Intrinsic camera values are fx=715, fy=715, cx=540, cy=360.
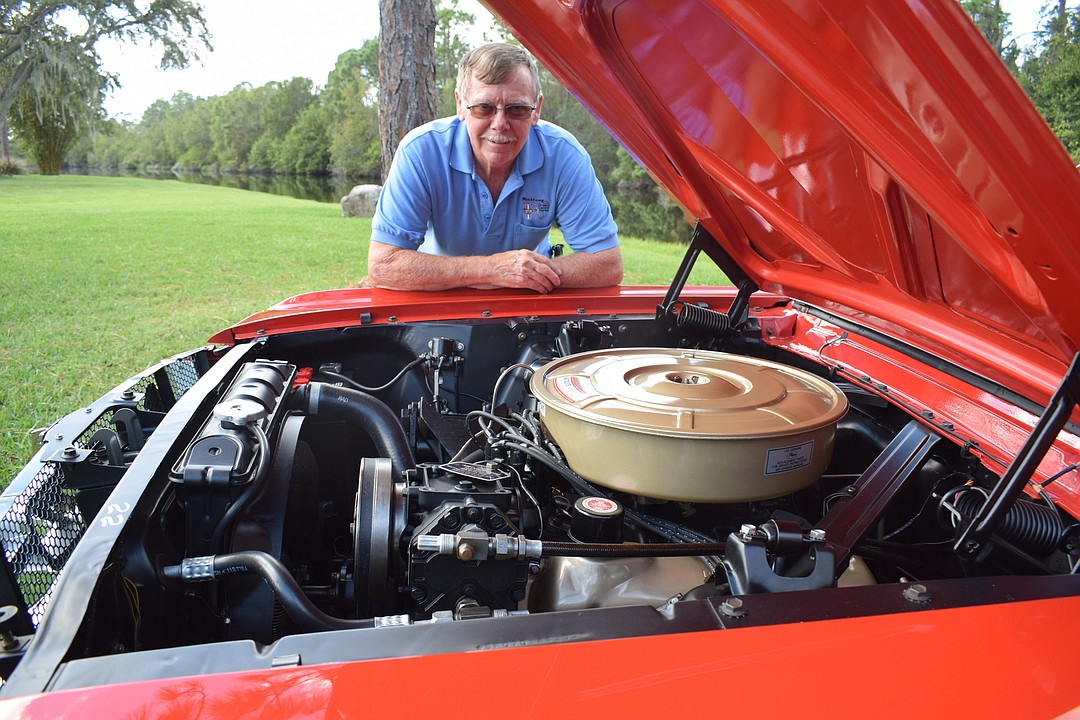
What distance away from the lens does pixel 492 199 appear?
3129 millimetres

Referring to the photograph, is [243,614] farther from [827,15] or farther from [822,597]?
[827,15]

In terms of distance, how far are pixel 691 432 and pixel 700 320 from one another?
3.50 feet

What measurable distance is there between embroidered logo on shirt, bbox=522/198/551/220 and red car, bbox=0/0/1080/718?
1020 mm

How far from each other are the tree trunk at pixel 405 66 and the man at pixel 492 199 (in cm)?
387

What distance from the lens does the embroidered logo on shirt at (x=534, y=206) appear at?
3121mm

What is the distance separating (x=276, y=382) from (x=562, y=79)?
1.03 m

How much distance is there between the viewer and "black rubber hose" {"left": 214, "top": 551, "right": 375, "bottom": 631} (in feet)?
3.53

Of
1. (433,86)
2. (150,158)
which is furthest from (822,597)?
(150,158)

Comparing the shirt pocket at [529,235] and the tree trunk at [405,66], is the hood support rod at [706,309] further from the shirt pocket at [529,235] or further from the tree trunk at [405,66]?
→ the tree trunk at [405,66]

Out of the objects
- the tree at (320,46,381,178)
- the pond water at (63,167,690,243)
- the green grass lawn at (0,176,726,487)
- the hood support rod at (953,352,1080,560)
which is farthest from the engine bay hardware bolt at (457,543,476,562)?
the tree at (320,46,381,178)

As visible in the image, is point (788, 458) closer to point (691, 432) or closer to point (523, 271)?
point (691, 432)

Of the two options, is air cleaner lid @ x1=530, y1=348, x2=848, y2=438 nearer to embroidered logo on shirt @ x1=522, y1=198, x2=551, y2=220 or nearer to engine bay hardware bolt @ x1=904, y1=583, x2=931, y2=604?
engine bay hardware bolt @ x1=904, y1=583, x2=931, y2=604

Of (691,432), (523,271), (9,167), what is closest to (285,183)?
(9,167)

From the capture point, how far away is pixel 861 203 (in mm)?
1465
